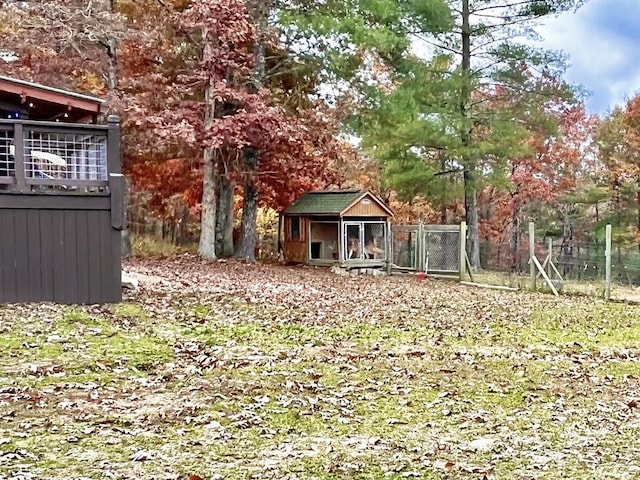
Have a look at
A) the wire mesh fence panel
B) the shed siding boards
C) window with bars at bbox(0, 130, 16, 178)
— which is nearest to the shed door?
the wire mesh fence panel

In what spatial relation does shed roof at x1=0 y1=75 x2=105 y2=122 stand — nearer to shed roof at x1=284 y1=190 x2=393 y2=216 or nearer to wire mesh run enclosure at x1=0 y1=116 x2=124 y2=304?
wire mesh run enclosure at x1=0 y1=116 x2=124 y2=304

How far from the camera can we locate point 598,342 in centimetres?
720

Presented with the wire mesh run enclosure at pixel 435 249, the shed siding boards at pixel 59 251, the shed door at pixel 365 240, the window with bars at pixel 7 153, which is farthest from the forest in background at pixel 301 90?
the shed siding boards at pixel 59 251

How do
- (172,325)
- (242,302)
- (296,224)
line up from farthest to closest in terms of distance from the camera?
(296,224) < (242,302) < (172,325)

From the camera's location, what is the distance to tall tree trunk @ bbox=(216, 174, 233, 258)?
18641 mm

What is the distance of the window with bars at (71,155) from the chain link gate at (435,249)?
9.20 m

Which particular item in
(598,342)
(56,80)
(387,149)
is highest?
(56,80)

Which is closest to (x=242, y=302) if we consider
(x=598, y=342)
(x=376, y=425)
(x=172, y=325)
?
(x=172, y=325)

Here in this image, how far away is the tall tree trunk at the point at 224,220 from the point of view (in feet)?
61.2

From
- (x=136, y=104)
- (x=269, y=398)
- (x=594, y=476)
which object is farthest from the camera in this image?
(x=136, y=104)

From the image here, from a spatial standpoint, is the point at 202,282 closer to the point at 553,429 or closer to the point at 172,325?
the point at 172,325

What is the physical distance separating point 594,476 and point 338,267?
1340 cm

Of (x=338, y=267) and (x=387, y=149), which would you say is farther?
(x=387, y=149)

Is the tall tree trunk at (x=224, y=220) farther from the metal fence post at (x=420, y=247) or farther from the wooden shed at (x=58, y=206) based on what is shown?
the wooden shed at (x=58, y=206)
